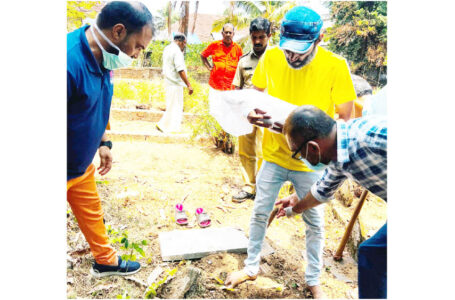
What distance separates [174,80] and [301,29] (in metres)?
4.42

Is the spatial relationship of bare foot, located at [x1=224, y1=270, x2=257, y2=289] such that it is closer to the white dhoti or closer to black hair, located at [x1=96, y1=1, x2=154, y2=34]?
black hair, located at [x1=96, y1=1, x2=154, y2=34]

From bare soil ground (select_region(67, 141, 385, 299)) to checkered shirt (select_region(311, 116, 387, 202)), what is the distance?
127 centimetres

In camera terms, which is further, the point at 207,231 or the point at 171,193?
the point at 171,193

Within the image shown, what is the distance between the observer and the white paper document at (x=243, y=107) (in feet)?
6.74

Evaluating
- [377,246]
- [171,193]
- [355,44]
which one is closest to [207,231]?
[171,193]

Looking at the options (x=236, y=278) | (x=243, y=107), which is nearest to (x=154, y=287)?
(x=236, y=278)

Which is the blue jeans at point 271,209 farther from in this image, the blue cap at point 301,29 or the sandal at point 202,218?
the sandal at point 202,218

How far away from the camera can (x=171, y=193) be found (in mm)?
3973

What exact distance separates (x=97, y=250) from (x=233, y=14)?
10.3 m

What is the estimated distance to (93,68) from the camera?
1.70m

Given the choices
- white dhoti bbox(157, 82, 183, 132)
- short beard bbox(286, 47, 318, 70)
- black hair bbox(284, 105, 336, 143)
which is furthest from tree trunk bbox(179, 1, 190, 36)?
black hair bbox(284, 105, 336, 143)

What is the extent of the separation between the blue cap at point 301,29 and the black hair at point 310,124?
62 centimetres

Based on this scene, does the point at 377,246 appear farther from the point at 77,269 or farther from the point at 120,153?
Answer: the point at 120,153

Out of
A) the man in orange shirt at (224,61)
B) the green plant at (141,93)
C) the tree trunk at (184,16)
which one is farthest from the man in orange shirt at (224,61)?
the tree trunk at (184,16)
